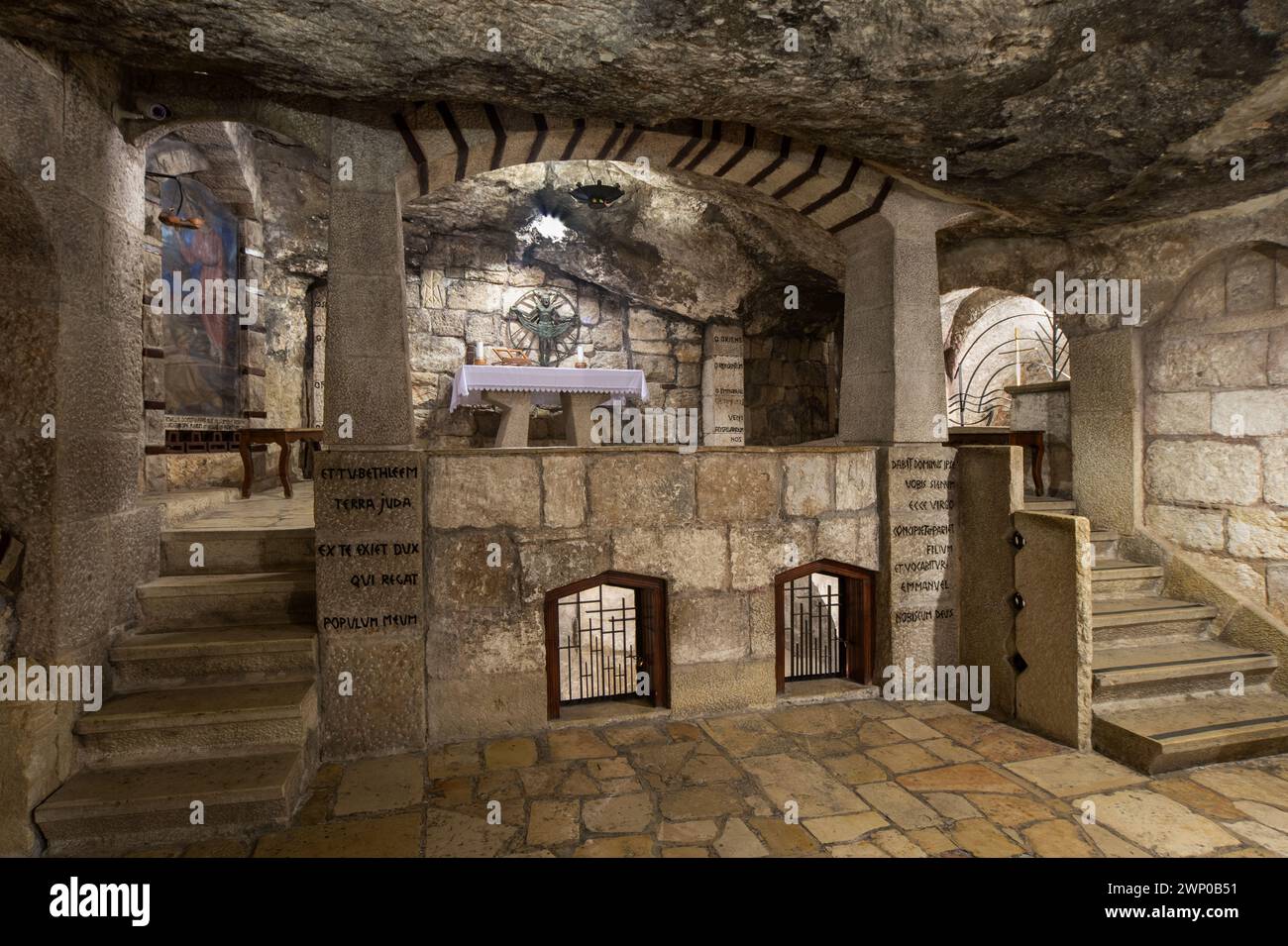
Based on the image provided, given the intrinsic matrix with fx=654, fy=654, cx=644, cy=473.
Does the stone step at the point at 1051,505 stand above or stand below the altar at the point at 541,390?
below

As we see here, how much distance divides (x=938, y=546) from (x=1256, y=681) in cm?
207

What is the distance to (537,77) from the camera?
2971mm

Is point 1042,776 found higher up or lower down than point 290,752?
lower down

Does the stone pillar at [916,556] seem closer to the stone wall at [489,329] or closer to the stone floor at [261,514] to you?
the stone floor at [261,514]

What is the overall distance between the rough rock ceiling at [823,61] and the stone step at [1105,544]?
2.53m

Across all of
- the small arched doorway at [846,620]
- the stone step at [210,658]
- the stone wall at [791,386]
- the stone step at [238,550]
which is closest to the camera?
the stone step at [210,658]

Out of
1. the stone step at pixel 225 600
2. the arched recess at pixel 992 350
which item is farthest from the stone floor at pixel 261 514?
the arched recess at pixel 992 350

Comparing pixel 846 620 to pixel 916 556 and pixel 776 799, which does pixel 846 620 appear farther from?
pixel 776 799

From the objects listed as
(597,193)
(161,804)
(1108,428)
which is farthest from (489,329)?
(1108,428)

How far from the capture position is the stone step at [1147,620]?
423 centimetres

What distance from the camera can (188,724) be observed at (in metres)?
2.93

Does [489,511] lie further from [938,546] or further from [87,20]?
[938,546]

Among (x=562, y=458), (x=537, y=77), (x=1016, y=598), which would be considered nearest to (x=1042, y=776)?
(x=1016, y=598)

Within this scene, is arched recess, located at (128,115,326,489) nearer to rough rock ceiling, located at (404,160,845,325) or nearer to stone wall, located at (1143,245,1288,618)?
rough rock ceiling, located at (404,160,845,325)
